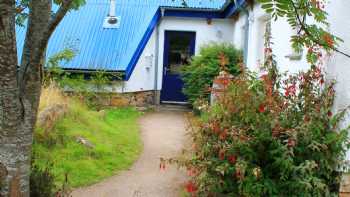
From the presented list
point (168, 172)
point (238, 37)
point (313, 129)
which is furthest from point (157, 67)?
point (313, 129)

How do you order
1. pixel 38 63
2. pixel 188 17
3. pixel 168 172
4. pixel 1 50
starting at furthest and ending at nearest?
1. pixel 188 17
2. pixel 168 172
3. pixel 38 63
4. pixel 1 50

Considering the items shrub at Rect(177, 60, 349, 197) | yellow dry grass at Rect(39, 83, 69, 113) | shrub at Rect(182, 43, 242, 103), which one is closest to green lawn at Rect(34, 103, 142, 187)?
yellow dry grass at Rect(39, 83, 69, 113)

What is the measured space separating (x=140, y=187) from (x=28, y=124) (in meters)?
3.22

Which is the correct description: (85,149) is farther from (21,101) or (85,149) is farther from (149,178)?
(21,101)

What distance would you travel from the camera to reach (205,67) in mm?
11992

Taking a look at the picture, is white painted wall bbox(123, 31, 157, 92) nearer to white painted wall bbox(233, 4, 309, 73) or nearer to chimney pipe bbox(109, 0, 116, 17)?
chimney pipe bbox(109, 0, 116, 17)

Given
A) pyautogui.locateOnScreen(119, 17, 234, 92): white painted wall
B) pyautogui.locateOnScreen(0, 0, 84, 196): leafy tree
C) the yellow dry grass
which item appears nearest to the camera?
pyautogui.locateOnScreen(0, 0, 84, 196): leafy tree

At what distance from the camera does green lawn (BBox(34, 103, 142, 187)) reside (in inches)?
257

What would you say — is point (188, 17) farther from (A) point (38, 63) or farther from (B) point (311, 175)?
(A) point (38, 63)

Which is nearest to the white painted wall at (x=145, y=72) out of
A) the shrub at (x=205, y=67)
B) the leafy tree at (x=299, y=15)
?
the shrub at (x=205, y=67)

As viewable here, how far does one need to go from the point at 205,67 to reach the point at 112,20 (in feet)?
12.6

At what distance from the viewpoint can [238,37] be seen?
13406 mm

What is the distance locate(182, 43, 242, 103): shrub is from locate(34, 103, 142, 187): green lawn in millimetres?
3022

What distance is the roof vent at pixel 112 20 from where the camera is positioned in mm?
13876
